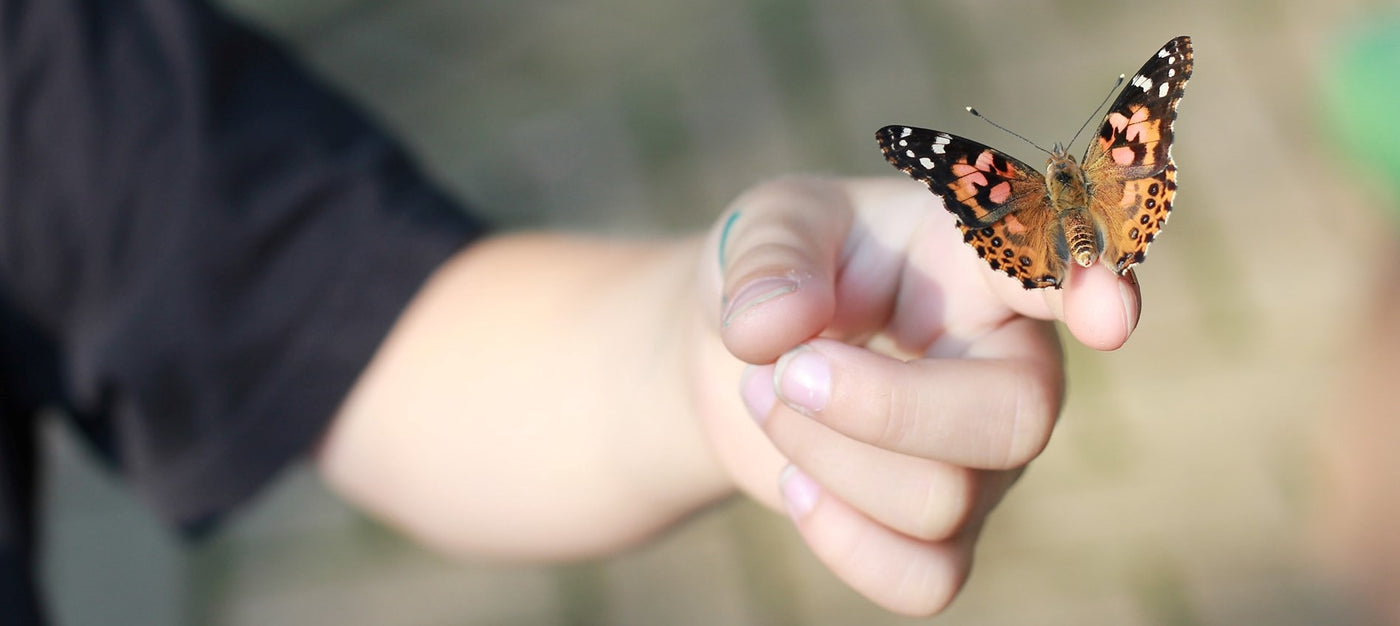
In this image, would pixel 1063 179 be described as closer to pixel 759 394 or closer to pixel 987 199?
pixel 987 199

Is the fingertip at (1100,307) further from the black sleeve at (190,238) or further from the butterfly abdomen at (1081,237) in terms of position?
the black sleeve at (190,238)

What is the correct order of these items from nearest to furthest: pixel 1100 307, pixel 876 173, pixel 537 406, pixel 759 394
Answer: pixel 1100 307 < pixel 759 394 < pixel 537 406 < pixel 876 173

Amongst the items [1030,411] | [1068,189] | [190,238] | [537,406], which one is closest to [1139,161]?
[1068,189]

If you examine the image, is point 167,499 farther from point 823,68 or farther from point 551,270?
point 823,68

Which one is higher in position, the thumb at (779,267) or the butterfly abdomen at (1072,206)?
the butterfly abdomen at (1072,206)

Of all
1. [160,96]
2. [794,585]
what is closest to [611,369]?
[160,96]

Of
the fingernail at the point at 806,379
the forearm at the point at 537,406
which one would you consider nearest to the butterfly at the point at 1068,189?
the fingernail at the point at 806,379
